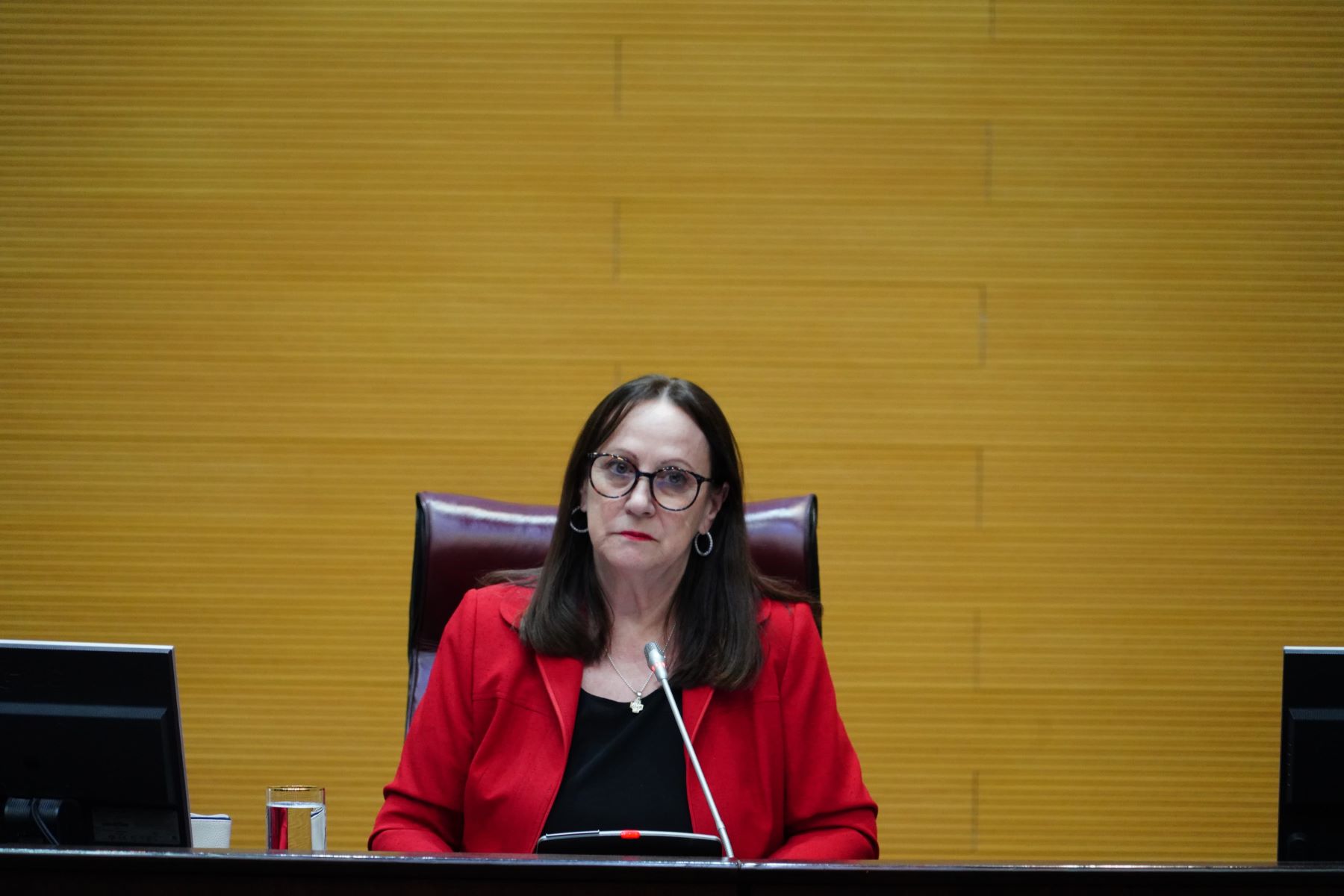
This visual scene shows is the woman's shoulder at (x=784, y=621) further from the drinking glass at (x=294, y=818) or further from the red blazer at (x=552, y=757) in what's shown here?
the drinking glass at (x=294, y=818)

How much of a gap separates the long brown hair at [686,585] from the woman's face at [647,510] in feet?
0.06

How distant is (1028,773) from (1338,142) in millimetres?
1623

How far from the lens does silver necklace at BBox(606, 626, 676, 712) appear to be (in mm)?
1808

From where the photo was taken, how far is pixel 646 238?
9.55ft

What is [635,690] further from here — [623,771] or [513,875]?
Answer: [513,875]

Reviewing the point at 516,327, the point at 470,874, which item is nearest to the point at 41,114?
the point at 516,327

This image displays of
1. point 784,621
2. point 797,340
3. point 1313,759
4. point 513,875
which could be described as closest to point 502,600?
point 784,621

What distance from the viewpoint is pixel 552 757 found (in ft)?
5.83

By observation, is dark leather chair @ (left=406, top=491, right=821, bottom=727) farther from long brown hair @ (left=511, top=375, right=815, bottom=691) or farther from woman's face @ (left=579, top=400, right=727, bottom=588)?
woman's face @ (left=579, top=400, right=727, bottom=588)

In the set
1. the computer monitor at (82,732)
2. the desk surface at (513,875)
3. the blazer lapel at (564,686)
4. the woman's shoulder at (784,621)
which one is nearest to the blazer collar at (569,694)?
the blazer lapel at (564,686)

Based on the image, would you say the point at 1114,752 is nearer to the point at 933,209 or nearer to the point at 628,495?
the point at 933,209

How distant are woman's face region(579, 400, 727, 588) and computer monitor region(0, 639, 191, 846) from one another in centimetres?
68

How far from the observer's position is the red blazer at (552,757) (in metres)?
1.75

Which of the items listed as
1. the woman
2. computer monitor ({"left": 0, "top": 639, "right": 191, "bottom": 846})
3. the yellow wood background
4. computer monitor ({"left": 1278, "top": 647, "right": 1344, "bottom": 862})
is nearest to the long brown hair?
the woman
